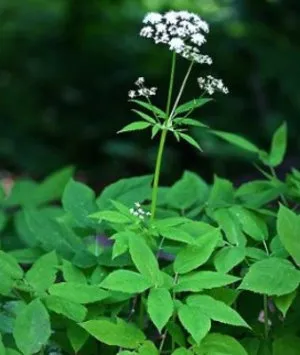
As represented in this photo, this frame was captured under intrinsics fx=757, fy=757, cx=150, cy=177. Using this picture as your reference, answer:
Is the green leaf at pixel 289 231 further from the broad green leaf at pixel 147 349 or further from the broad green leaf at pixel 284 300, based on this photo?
the broad green leaf at pixel 147 349

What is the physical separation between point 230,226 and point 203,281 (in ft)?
0.77

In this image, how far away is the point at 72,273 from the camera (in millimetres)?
1623

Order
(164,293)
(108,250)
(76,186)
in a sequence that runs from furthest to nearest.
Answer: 1. (76,186)
2. (108,250)
3. (164,293)

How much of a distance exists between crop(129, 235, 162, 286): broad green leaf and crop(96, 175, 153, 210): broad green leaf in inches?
13.0

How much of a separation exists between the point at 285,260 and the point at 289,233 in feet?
0.18

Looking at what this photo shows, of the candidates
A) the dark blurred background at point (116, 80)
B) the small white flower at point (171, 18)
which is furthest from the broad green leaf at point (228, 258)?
the dark blurred background at point (116, 80)

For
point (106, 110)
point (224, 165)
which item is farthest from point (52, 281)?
point (106, 110)

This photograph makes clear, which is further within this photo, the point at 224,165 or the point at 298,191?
the point at 224,165

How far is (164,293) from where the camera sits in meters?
1.41

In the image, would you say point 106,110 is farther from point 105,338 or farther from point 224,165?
point 105,338

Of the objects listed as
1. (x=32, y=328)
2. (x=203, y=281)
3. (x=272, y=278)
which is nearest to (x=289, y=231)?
(x=272, y=278)

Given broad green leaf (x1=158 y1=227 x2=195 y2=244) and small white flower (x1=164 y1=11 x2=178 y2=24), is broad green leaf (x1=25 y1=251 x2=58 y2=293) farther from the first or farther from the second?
small white flower (x1=164 y1=11 x2=178 y2=24)

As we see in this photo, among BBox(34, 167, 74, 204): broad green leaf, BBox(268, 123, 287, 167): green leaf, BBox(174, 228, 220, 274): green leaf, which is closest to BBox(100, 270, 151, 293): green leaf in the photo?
BBox(174, 228, 220, 274): green leaf

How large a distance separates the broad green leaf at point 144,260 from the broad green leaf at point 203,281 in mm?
50
